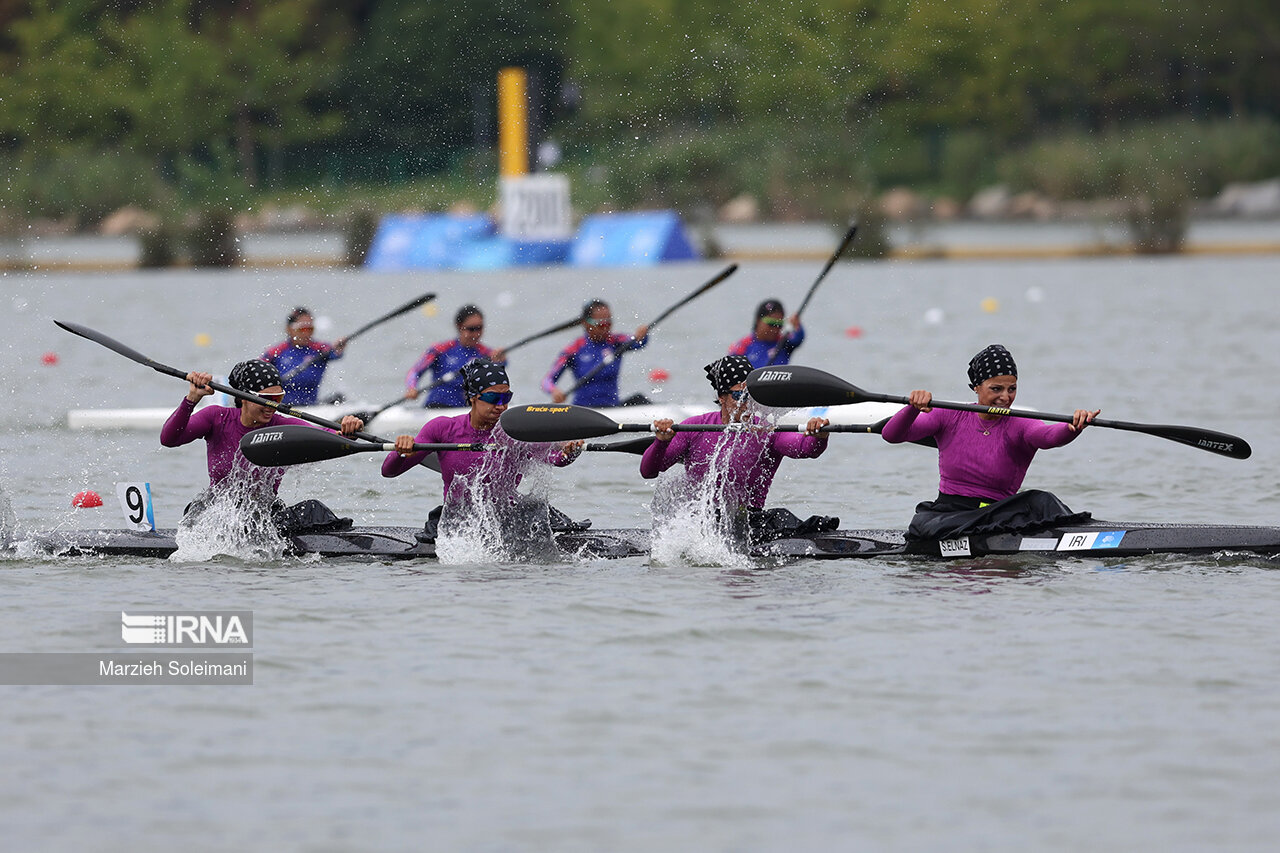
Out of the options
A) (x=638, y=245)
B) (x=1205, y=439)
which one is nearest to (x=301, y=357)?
(x=1205, y=439)

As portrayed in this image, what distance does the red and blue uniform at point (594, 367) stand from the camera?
1669cm

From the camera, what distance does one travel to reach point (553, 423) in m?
11.6

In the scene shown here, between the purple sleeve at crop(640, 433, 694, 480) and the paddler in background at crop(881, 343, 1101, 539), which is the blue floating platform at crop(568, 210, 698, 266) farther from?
the paddler in background at crop(881, 343, 1101, 539)

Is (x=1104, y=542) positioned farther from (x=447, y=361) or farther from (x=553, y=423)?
(x=447, y=361)

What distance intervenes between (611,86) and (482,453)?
59.7 m

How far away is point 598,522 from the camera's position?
1429 cm

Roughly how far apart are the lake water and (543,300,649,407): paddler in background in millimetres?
736

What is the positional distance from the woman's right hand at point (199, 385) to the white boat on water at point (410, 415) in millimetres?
3470

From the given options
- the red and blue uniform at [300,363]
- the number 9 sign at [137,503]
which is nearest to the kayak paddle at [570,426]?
the number 9 sign at [137,503]

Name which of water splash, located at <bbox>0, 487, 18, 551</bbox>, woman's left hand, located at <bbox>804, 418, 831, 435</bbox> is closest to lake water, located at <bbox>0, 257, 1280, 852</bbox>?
water splash, located at <bbox>0, 487, 18, 551</bbox>

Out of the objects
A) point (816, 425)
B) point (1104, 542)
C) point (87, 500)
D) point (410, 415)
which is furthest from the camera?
point (410, 415)

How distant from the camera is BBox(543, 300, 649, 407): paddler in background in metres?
16.4

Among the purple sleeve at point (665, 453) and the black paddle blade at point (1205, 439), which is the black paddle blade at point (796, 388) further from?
the black paddle blade at point (1205, 439)

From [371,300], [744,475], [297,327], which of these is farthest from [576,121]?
[744,475]
